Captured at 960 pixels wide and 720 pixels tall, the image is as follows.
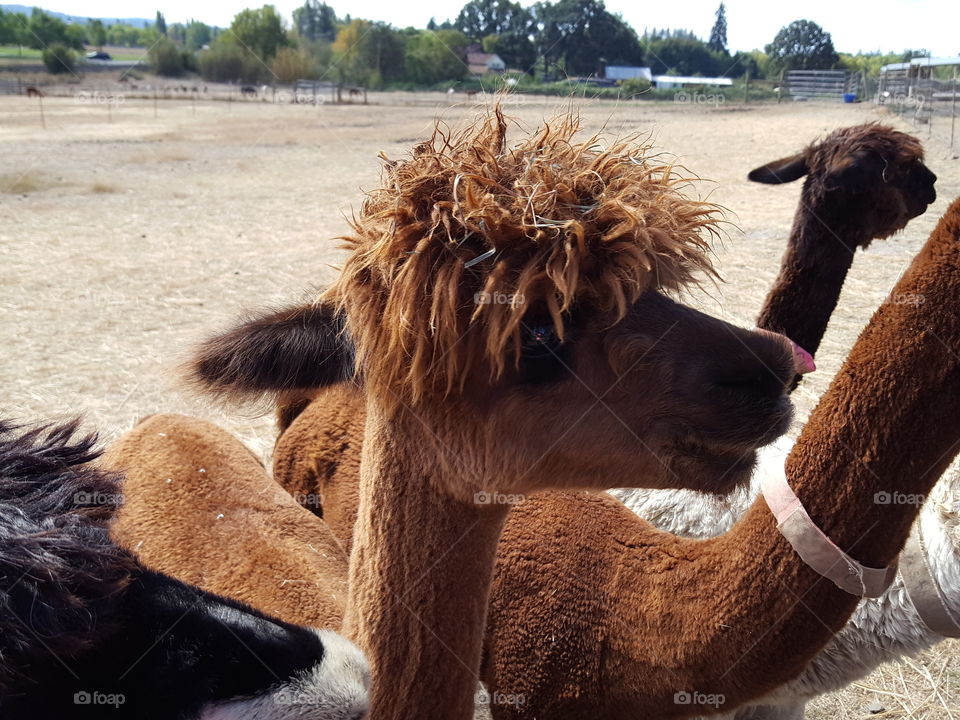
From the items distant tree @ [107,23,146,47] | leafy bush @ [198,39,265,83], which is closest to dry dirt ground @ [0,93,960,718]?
leafy bush @ [198,39,265,83]

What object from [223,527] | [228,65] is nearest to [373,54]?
[228,65]

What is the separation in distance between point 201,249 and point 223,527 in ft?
31.4

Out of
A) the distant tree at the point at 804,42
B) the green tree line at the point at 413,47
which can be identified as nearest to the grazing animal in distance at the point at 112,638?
the distant tree at the point at 804,42

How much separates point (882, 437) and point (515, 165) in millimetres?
1293

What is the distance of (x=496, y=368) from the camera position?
78.0 inches

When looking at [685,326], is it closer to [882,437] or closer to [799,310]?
[882,437]

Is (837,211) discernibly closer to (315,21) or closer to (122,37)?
(315,21)

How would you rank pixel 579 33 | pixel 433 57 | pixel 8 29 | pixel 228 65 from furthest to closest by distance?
pixel 228 65 < pixel 433 57 < pixel 579 33 < pixel 8 29

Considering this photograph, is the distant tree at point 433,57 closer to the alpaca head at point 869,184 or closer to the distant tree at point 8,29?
the distant tree at point 8,29

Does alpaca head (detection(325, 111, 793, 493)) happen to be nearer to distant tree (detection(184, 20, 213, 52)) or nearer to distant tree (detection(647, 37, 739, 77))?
distant tree (detection(647, 37, 739, 77))

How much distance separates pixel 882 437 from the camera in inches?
86.4

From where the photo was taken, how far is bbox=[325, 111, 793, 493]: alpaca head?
6.37ft

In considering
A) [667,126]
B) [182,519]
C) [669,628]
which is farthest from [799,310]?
[667,126]

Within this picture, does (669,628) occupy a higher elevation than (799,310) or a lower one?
lower
